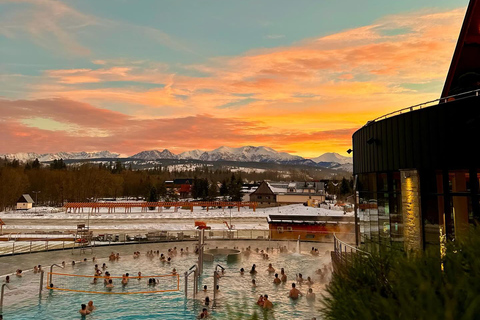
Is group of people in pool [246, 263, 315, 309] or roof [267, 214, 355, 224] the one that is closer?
group of people in pool [246, 263, 315, 309]

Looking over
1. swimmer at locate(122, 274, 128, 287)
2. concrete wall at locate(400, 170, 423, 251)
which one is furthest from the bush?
swimmer at locate(122, 274, 128, 287)

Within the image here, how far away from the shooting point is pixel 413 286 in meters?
4.78

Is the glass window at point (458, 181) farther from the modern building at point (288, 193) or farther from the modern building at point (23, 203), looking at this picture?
the modern building at point (23, 203)

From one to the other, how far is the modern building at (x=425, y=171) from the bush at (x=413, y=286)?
5.14 m

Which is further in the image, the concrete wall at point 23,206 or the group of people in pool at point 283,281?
the concrete wall at point 23,206

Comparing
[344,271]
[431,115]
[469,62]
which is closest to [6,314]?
[344,271]

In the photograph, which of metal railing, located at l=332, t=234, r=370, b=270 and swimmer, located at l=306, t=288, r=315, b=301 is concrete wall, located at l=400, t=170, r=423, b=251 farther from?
swimmer, located at l=306, t=288, r=315, b=301

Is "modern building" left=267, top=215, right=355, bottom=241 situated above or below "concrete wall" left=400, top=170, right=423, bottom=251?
below

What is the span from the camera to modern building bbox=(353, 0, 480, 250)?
37.3ft

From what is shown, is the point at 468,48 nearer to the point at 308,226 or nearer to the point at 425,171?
the point at 425,171

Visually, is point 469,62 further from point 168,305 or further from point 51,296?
point 51,296

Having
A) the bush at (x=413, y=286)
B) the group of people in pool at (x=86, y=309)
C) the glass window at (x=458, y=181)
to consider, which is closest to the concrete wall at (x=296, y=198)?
the group of people in pool at (x=86, y=309)

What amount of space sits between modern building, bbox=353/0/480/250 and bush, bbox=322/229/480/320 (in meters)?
5.14

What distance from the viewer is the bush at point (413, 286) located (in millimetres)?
3814
